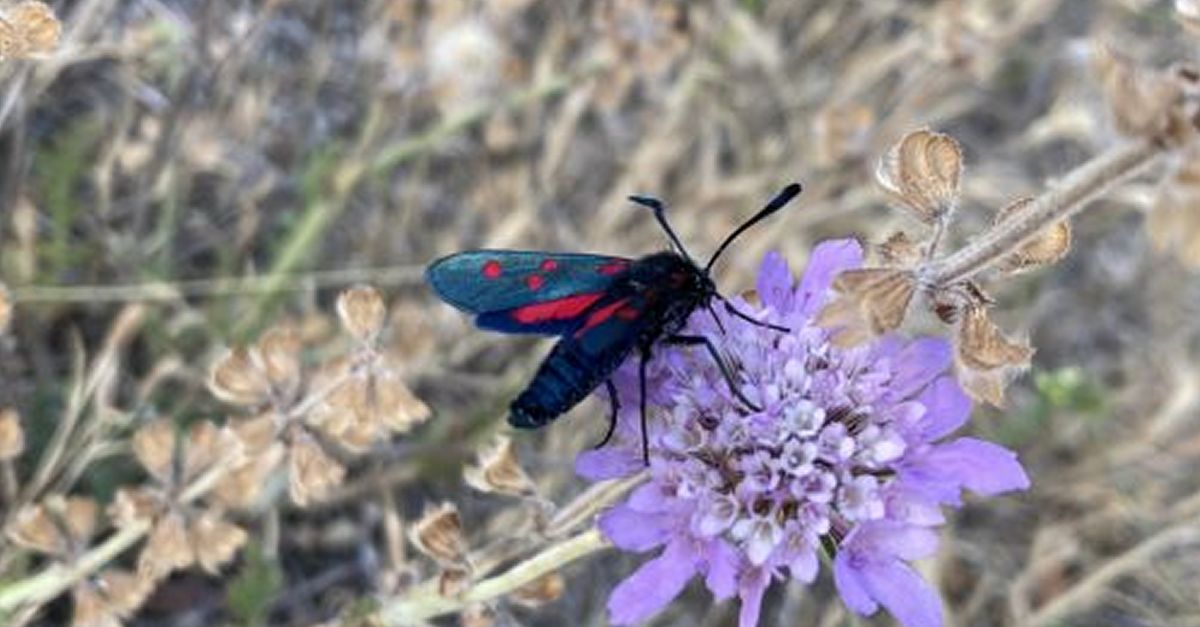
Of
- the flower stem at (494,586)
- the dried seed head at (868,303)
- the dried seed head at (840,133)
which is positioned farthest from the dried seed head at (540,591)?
the dried seed head at (840,133)

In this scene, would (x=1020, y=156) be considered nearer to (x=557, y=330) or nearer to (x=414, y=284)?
(x=414, y=284)

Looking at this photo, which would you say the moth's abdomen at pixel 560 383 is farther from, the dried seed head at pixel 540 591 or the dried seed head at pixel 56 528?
the dried seed head at pixel 56 528

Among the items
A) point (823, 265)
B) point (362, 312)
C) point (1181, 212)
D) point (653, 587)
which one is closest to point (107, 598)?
point (362, 312)

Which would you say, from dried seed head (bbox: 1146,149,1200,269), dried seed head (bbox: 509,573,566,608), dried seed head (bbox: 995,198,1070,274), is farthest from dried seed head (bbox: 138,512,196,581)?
dried seed head (bbox: 1146,149,1200,269)

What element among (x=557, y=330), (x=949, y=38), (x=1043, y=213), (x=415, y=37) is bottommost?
(x=1043, y=213)

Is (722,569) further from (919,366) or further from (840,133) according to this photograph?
(840,133)

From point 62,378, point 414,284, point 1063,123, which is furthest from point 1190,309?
point 62,378
